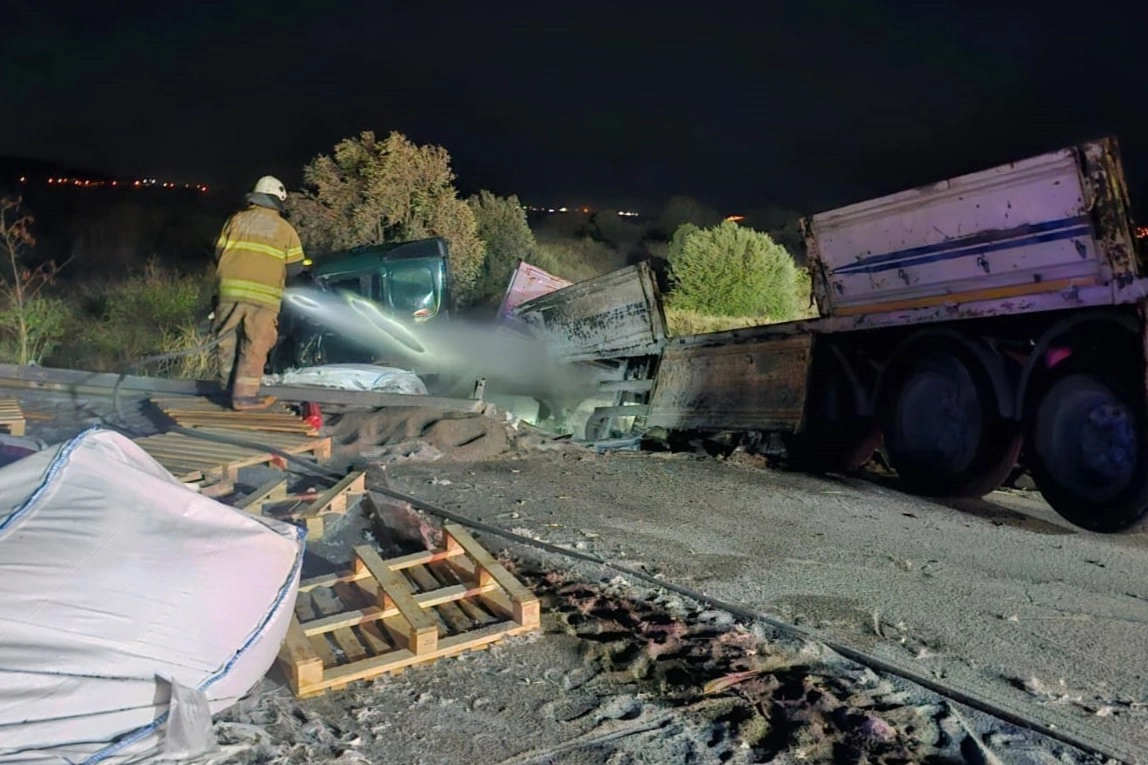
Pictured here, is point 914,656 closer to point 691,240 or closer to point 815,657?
point 815,657

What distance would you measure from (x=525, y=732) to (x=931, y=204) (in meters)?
5.53

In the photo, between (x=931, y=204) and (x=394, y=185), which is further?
(x=394, y=185)

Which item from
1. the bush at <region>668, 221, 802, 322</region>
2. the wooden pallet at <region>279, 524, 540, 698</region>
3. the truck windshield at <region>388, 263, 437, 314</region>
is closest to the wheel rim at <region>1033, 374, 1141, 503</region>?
the wooden pallet at <region>279, 524, 540, 698</region>

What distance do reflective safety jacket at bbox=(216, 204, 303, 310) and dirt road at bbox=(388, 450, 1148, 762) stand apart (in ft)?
6.10

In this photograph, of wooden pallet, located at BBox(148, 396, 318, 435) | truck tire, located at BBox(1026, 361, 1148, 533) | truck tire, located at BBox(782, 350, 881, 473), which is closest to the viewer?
truck tire, located at BBox(1026, 361, 1148, 533)

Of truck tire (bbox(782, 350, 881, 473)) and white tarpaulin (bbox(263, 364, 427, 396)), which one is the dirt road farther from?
white tarpaulin (bbox(263, 364, 427, 396))

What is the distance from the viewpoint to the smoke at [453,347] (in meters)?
10.0

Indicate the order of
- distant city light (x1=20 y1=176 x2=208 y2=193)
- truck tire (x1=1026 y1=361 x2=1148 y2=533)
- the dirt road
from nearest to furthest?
1. the dirt road
2. truck tire (x1=1026 y1=361 x2=1148 y2=533)
3. distant city light (x1=20 y1=176 x2=208 y2=193)

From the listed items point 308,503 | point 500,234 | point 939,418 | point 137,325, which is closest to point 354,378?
point 308,503

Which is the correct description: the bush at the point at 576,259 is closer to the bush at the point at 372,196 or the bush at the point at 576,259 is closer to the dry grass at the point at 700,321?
the dry grass at the point at 700,321

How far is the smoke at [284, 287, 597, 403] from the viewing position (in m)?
10.0

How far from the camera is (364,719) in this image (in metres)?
2.92

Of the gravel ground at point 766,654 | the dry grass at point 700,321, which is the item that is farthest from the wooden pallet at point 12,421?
the dry grass at point 700,321

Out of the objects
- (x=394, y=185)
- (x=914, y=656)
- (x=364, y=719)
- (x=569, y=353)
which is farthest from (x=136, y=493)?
(x=394, y=185)
